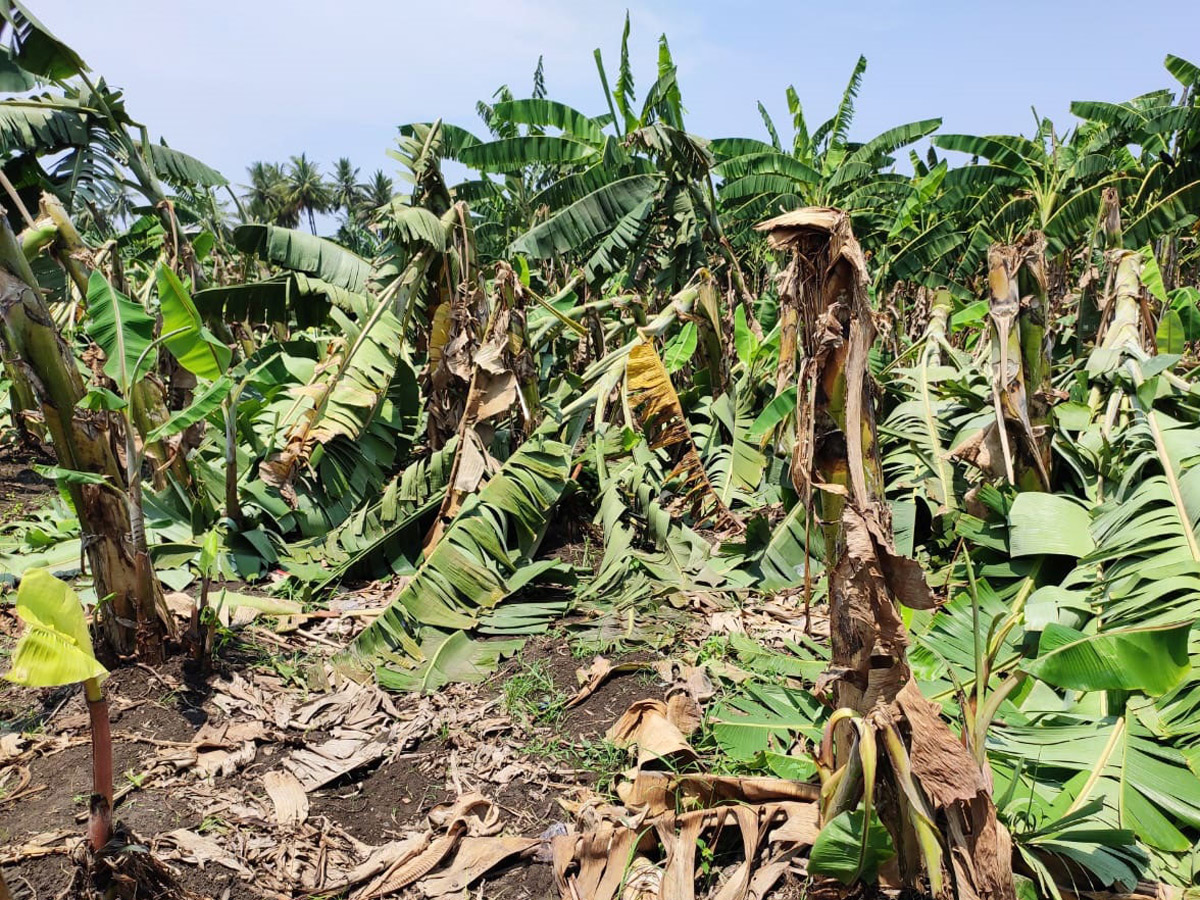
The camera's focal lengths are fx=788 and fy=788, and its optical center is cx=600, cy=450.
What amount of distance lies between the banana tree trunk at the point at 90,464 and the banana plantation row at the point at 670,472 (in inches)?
0.7

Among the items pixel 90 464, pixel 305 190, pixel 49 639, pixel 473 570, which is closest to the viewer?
pixel 49 639

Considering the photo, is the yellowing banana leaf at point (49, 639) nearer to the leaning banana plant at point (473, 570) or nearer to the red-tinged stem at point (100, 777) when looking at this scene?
the red-tinged stem at point (100, 777)

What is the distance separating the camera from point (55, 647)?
1998 millimetres

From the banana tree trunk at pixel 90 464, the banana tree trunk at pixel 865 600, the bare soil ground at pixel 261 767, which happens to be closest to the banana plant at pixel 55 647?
the bare soil ground at pixel 261 767

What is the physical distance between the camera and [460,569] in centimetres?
496

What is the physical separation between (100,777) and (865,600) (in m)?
2.32

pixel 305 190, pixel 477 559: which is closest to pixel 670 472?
pixel 477 559

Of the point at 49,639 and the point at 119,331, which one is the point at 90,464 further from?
the point at 49,639

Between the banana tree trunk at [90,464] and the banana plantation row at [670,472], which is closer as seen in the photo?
the banana plantation row at [670,472]

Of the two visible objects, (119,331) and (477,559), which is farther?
(477,559)

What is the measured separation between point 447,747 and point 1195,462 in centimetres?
390

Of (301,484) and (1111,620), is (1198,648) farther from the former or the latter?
(301,484)

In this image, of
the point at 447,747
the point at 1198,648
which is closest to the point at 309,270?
the point at 447,747

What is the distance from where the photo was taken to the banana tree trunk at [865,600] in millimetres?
2125
